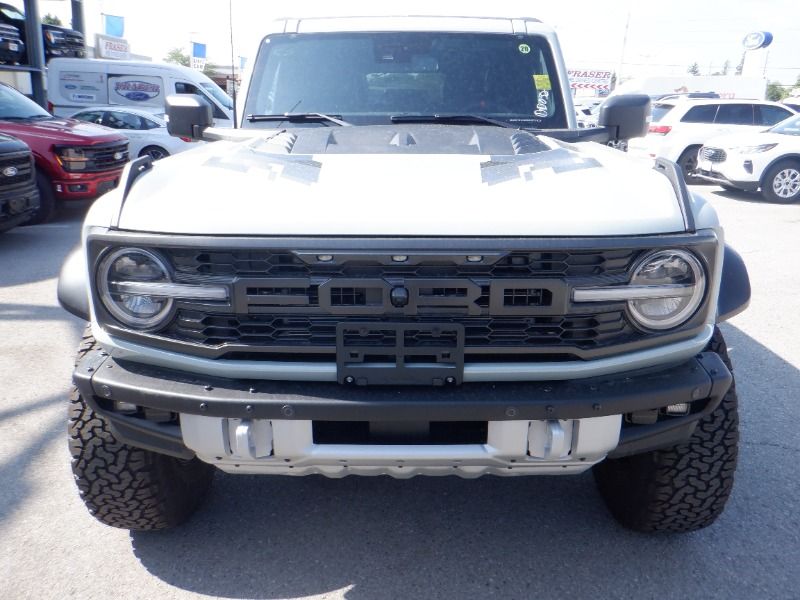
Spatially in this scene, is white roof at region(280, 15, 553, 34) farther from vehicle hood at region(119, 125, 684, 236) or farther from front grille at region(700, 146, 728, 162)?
front grille at region(700, 146, 728, 162)

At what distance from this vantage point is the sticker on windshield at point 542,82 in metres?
3.61

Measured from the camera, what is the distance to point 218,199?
2041 mm

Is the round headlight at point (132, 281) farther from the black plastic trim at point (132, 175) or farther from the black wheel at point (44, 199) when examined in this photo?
the black wheel at point (44, 199)

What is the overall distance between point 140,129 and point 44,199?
4296mm

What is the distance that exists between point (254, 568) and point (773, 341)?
13.1 feet

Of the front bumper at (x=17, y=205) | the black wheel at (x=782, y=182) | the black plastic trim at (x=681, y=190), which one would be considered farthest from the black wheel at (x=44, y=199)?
the black wheel at (x=782, y=182)

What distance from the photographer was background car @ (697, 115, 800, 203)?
11250 mm

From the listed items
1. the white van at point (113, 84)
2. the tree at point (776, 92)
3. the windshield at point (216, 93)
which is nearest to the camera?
the white van at point (113, 84)

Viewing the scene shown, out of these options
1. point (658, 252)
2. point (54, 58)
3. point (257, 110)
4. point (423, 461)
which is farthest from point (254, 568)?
point (54, 58)

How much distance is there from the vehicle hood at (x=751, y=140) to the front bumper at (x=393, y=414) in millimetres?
10766

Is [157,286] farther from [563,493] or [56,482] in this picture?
[563,493]

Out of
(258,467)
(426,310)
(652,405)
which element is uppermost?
(426,310)

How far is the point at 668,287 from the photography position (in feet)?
6.68

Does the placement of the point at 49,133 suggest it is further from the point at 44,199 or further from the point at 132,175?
the point at 132,175
